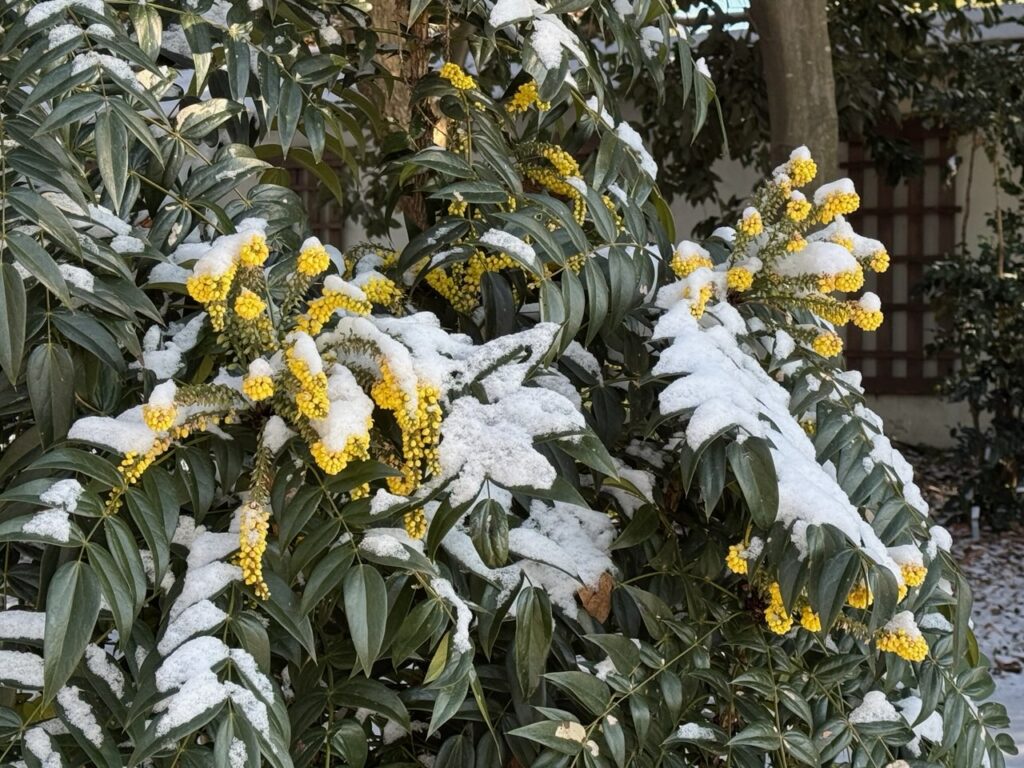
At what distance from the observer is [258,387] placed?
1031 millimetres

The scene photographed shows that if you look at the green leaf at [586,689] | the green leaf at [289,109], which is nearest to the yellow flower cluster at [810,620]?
the green leaf at [586,689]

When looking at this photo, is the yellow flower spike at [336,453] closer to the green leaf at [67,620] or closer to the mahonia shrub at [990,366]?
the green leaf at [67,620]

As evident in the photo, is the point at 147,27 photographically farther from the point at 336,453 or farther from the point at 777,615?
the point at 777,615

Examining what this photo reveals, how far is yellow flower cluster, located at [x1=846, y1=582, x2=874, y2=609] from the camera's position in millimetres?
1157

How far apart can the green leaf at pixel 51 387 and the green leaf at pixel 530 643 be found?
1.63ft

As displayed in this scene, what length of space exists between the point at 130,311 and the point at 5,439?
1.01 ft

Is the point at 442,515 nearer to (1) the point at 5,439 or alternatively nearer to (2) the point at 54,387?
(2) the point at 54,387

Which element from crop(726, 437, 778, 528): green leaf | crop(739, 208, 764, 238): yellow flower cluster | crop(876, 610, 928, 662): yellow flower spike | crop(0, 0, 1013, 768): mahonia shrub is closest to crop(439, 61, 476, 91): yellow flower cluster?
crop(0, 0, 1013, 768): mahonia shrub

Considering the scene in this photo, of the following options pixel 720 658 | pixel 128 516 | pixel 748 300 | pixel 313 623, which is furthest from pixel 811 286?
pixel 128 516

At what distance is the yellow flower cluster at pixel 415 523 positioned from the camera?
43.9 inches

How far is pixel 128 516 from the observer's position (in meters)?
1.09

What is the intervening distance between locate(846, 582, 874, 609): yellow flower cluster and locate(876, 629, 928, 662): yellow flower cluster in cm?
10

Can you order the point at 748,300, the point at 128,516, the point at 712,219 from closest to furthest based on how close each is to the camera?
the point at 128,516 → the point at 748,300 → the point at 712,219

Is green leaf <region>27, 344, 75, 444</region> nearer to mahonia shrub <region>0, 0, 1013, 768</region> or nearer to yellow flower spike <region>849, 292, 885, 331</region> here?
mahonia shrub <region>0, 0, 1013, 768</region>
